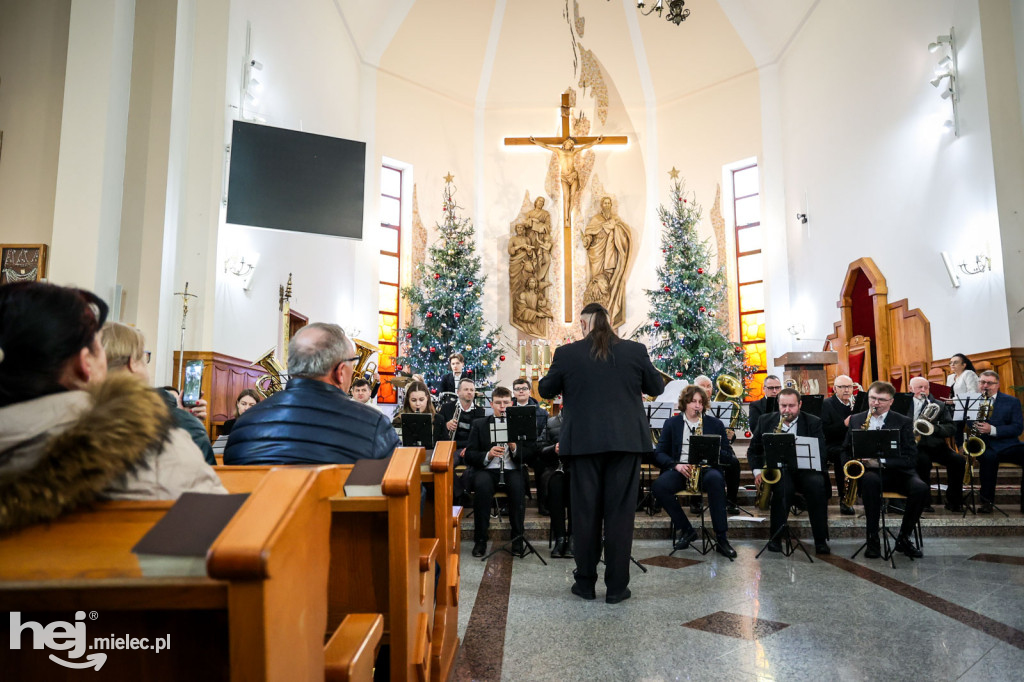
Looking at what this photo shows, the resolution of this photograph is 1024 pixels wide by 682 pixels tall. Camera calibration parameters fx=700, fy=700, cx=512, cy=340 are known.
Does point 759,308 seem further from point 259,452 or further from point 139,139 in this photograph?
point 259,452

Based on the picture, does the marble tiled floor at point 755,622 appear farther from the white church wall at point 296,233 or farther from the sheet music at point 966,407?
the white church wall at point 296,233

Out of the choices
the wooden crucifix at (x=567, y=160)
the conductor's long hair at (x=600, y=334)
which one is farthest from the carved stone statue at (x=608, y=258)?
the conductor's long hair at (x=600, y=334)

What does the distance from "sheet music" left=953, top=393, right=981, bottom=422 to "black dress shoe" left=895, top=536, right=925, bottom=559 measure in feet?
6.40

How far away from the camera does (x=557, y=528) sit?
5.11 metres

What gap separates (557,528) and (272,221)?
13.4 feet

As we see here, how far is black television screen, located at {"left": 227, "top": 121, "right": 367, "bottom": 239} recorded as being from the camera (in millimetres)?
6750

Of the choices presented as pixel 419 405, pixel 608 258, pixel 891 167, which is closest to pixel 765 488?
pixel 419 405

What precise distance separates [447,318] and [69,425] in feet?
35.9

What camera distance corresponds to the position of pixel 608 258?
1403 cm

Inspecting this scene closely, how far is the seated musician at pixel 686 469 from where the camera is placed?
5016mm

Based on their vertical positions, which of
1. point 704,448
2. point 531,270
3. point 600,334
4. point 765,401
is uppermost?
point 531,270

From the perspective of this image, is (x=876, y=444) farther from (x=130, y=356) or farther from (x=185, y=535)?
(x=185, y=535)

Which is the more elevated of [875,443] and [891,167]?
[891,167]

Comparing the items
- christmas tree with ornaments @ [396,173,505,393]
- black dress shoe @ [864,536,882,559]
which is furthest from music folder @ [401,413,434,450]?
christmas tree with ornaments @ [396,173,505,393]
